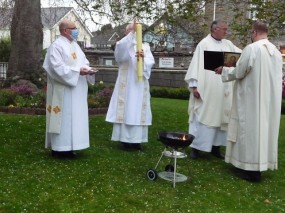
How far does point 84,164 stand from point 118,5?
8218mm

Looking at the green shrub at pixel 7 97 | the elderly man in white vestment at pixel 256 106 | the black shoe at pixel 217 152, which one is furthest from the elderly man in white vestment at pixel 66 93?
the green shrub at pixel 7 97

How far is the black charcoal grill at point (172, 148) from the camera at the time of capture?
6.11m

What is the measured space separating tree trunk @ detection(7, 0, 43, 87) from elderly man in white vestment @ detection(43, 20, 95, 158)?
7.47 m

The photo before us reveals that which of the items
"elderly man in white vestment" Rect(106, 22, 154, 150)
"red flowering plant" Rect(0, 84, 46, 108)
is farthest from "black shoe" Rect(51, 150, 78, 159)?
"red flowering plant" Rect(0, 84, 46, 108)

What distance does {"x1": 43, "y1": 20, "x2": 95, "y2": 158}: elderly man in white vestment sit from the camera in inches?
283

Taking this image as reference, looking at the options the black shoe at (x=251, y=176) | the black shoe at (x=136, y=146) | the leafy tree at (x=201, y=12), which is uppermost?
the leafy tree at (x=201, y=12)

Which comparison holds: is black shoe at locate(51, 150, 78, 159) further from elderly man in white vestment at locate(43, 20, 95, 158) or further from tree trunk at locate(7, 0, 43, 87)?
tree trunk at locate(7, 0, 43, 87)

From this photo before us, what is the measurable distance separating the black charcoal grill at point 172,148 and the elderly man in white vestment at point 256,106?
0.99 meters

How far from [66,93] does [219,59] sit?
2363 mm

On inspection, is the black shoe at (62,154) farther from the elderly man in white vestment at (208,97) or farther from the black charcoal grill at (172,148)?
the elderly man in white vestment at (208,97)

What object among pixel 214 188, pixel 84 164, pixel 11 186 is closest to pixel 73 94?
pixel 84 164

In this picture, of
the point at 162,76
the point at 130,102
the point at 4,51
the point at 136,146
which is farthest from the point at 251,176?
the point at 4,51

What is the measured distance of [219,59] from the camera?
734cm

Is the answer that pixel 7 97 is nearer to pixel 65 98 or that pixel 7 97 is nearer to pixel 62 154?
pixel 62 154
